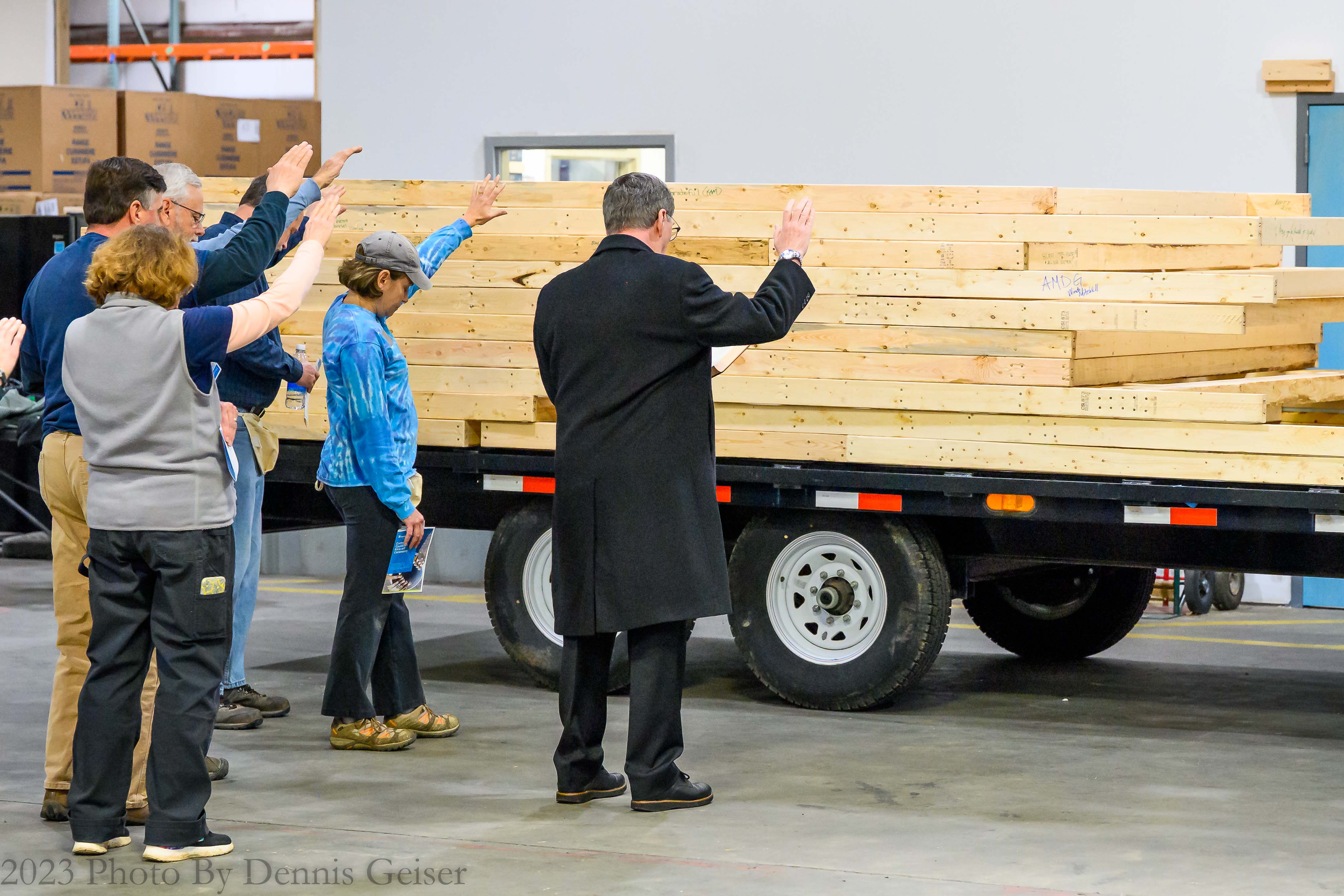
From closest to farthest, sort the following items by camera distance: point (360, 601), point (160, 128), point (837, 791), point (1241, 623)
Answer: point (837, 791), point (360, 601), point (1241, 623), point (160, 128)

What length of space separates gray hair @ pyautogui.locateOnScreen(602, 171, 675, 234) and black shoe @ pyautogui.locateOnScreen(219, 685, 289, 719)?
2852 millimetres

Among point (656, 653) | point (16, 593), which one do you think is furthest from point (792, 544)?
point (16, 593)

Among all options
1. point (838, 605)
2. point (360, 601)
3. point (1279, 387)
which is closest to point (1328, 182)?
point (1279, 387)

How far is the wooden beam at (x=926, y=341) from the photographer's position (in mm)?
7391

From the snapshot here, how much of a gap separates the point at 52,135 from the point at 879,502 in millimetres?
8198

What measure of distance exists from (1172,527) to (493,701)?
9.89 ft

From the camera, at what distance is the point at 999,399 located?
24.3 feet

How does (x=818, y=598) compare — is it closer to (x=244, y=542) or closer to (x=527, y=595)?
(x=527, y=595)

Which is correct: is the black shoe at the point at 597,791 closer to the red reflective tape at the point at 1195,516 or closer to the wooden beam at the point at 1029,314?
the wooden beam at the point at 1029,314

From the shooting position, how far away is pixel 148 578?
5363 millimetres

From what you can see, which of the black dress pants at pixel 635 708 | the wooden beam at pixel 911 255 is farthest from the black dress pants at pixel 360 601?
the wooden beam at pixel 911 255

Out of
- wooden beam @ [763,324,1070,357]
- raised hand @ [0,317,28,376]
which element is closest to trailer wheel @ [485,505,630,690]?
wooden beam @ [763,324,1070,357]

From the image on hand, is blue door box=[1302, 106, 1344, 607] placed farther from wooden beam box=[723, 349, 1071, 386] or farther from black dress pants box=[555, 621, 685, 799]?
black dress pants box=[555, 621, 685, 799]

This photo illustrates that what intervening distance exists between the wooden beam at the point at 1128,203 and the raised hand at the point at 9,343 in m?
4.18
